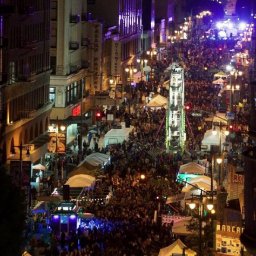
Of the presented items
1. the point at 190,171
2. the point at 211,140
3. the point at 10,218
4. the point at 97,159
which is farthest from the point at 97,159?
the point at 10,218

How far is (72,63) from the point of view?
221ft

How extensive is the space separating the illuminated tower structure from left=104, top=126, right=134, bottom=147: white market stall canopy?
10.4 feet

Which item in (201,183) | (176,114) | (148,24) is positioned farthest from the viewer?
(148,24)

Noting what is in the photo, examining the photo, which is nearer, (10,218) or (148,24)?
(10,218)

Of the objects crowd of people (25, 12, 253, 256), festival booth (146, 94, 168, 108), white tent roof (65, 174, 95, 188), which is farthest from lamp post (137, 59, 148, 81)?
white tent roof (65, 174, 95, 188)

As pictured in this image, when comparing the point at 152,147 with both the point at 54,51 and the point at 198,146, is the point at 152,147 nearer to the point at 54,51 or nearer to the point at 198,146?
the point at 198,146

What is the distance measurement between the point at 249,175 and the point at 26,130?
97.9 ft

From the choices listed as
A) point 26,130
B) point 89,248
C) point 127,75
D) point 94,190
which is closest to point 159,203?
point 94,190

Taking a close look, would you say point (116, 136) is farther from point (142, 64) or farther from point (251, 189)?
point (142, 64)

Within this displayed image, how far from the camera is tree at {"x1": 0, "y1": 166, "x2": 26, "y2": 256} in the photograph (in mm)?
17531

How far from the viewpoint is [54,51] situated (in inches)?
2522

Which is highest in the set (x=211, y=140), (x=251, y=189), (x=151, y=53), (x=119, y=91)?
(x=251, y=189)

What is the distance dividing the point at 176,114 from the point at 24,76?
1055 cm

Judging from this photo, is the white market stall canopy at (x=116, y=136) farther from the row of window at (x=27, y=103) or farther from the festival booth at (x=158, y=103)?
the festival booth at (x=158, y=103)
